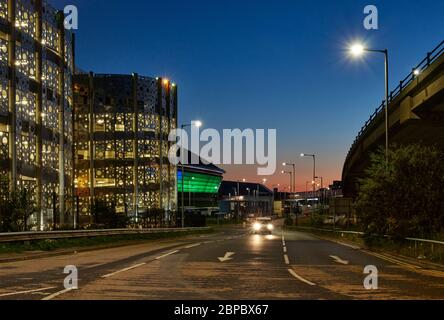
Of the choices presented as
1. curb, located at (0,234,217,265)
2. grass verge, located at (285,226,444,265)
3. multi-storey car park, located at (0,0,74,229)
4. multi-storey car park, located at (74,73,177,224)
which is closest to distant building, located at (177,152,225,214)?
multi-storey car park, located at (74,73,177,224)

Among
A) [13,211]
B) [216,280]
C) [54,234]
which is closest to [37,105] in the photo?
[13,211]

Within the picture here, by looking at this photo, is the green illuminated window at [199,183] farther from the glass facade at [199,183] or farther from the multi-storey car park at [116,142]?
the multi-storey car park at [116,142]

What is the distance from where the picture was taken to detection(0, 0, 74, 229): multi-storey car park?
4925cm

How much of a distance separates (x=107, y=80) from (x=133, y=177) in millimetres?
14910

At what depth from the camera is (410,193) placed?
28.1 metres

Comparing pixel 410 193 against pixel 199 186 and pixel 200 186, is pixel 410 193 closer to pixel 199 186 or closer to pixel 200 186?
Answer: pixel 199 186

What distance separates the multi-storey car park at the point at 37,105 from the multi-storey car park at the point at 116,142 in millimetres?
21291

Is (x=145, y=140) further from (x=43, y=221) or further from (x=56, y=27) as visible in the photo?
(x=43, y=221)

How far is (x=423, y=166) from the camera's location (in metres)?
28.2

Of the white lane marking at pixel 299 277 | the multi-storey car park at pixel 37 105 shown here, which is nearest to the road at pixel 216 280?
the white lane marking at pixel 299 277

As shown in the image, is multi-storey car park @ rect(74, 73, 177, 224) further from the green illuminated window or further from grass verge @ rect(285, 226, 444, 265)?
the green illuminated window

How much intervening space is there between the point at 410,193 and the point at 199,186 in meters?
137

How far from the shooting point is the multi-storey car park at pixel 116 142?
88.1 meters
